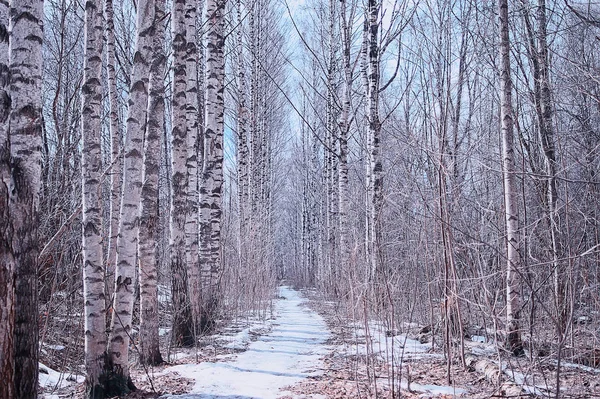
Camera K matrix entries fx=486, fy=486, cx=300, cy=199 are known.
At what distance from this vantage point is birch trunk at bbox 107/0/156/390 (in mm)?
4195

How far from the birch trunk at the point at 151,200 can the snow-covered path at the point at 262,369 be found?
520mm

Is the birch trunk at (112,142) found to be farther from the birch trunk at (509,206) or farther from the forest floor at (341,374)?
the birch trunk at (509,206)

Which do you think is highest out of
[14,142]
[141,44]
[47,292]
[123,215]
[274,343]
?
[141,44]

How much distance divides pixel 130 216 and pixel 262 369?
240 centimetres

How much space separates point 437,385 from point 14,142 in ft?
12.8

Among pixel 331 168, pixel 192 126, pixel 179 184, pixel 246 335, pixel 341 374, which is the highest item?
pixel 331 168

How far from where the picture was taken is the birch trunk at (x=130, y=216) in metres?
4.20

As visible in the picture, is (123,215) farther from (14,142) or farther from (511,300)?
(511,300)

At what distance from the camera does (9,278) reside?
2957 mm

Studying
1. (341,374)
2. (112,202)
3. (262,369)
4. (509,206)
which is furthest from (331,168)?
(341,374)

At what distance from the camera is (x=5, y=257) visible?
296cm

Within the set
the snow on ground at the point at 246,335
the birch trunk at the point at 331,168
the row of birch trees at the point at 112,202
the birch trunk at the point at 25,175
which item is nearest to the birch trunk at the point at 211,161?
the row of birch trees at the point at 112,202

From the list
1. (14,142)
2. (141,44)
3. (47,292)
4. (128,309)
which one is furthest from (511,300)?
(47,292)

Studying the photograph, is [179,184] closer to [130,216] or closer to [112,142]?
[130,216]
